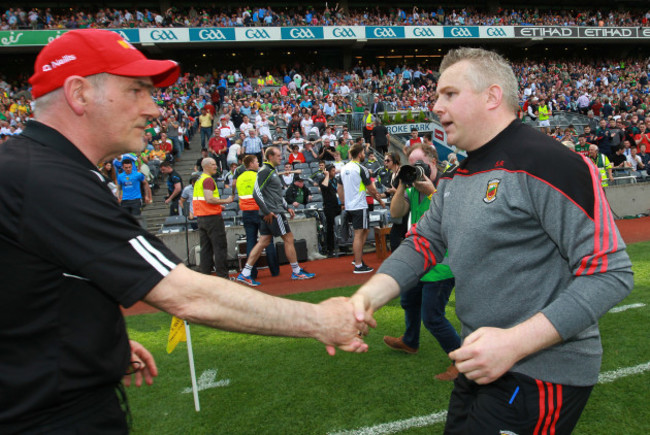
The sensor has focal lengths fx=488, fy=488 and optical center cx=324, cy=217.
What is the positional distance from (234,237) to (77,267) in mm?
9343

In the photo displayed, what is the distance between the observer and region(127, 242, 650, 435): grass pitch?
3619mm

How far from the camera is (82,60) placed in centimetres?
151

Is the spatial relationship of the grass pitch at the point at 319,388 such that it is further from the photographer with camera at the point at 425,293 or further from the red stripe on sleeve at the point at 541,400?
the red stripe on sleeve at the point at 541,400

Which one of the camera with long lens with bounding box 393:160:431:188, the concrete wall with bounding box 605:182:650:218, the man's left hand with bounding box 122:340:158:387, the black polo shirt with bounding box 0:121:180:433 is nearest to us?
the black polo shirt with bounding box 0:121:180:433

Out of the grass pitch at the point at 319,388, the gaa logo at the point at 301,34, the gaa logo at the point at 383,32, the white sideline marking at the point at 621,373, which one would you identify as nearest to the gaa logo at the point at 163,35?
the gaa logo at the point at 301,34

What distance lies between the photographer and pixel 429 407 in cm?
375

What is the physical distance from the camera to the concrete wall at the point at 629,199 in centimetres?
1341

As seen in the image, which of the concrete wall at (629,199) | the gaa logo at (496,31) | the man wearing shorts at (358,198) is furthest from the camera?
the gaa logo at (496,31)

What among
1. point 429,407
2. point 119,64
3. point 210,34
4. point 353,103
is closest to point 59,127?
point 119,64

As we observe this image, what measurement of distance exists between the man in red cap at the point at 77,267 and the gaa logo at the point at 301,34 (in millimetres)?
30524

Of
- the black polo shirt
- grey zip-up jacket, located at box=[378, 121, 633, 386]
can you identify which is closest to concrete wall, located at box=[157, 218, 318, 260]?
grey zip-up jacket, located at box=[378, 121, 633, 386]

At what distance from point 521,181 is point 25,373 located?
5.33 feet

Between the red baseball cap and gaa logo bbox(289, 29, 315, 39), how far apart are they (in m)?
30.5

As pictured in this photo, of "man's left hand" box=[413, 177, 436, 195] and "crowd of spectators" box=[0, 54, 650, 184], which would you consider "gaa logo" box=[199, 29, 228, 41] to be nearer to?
"crowd of spectators" box=[0, 54, 650, 184]
